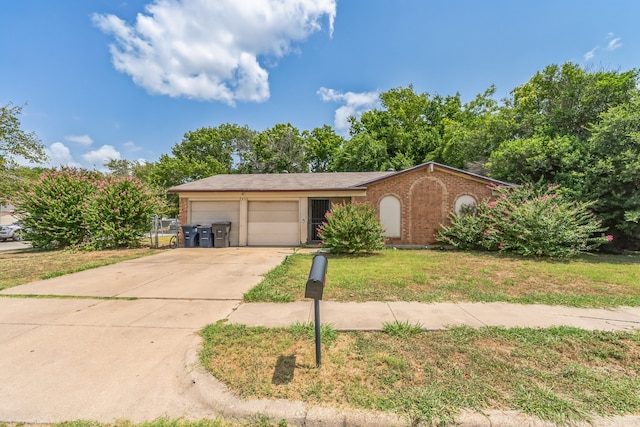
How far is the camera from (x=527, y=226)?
919 cm

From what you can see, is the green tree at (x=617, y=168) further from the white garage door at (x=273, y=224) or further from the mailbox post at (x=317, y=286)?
the mailbox post at (x=317, y=286)

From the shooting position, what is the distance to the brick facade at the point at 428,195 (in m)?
11.9

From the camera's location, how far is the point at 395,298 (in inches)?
196

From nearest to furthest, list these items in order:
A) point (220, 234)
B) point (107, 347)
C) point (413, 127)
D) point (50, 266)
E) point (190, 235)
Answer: point (107, 347) → point (50, 266) → point (190, 235) → point (220, 234) → point (413, 127)

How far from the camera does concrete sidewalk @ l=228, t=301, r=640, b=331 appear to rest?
387 centimetres

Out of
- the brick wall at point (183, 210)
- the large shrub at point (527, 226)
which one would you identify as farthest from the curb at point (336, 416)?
the brick wall at point (183, 210)

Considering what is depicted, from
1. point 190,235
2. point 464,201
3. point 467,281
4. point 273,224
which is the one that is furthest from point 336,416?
point 190,235

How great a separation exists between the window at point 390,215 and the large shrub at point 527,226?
181 centimetres

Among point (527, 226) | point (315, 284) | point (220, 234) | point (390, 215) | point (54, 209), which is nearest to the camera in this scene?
point (315, 284)

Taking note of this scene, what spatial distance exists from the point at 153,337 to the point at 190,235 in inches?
381

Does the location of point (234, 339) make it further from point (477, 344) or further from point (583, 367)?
point (583, 367)

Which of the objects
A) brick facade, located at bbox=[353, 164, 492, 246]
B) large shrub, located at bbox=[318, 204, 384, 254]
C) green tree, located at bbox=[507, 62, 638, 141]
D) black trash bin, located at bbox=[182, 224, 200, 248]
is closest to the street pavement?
large shrub, located at bbox=[318, 204, 384, 254]

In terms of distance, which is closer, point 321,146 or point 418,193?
point 418,193

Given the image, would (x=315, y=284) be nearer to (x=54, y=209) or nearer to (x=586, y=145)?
(x=586, y=145)
